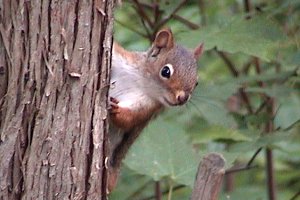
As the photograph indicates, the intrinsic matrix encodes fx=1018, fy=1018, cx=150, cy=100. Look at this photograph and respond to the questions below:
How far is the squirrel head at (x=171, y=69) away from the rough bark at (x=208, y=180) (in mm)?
620

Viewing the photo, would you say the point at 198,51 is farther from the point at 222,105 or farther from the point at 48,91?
the point at 48,91

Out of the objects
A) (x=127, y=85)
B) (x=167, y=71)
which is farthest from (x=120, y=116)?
(x=167, y=71)

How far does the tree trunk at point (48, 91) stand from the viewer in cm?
217

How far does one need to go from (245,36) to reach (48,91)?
3.26ft

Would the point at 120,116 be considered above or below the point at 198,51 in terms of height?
below

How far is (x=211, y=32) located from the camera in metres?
3.09

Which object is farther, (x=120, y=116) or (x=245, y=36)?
(x=245, y=36)

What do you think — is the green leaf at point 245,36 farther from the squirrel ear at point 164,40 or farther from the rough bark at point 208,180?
the rough bark at point 208,180

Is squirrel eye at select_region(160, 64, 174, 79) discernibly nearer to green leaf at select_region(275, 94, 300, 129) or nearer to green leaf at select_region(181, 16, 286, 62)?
green leaf at select_region(181, 16, 286, 62)

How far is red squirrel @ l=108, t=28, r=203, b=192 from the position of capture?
103 inches

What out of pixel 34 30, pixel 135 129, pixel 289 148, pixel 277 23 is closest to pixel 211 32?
pixel 277 23

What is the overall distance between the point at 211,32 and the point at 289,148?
785 mm

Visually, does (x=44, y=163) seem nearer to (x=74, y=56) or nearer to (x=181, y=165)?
(x=74, y=56)

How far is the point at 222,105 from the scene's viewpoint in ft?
11.2
